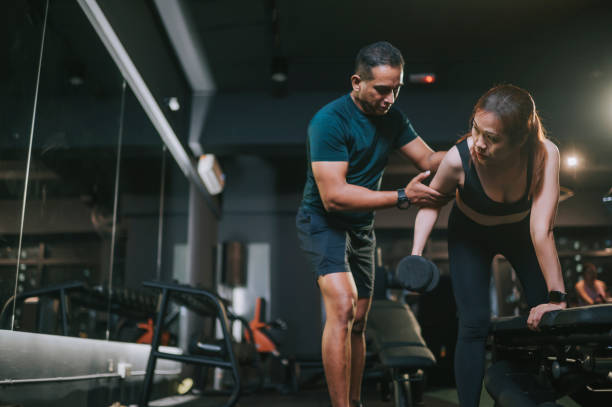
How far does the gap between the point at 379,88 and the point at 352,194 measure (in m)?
0.39

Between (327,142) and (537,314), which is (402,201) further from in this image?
(537,314)

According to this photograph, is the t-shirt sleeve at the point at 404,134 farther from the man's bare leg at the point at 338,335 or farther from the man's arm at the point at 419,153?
the man's bare leg at the point at 338,335

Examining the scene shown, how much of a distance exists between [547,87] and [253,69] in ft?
10.2

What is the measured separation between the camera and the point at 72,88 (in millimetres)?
2746

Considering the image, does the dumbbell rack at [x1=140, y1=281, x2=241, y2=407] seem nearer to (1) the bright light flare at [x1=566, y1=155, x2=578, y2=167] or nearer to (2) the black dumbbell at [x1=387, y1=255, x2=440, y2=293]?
(2) the black dumbbell at [x1=387, y1=255, x2=440, y2=293]

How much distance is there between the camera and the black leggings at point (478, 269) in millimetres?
1688

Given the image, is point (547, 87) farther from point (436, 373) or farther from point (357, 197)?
point (357, 197)

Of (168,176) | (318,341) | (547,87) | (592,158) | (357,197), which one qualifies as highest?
(547,87)

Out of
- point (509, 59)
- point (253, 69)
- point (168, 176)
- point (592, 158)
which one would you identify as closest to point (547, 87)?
point (509, 59)

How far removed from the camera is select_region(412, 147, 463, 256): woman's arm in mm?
1702

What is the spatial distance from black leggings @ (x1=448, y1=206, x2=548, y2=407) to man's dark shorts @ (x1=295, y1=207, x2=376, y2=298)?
0.37 meters

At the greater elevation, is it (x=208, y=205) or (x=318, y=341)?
(x=208, y=205)

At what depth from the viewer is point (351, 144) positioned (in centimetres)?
196

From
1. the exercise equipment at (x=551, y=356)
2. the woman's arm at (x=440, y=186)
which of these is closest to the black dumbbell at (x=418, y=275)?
the woman's arm at (x=440, y=186)
